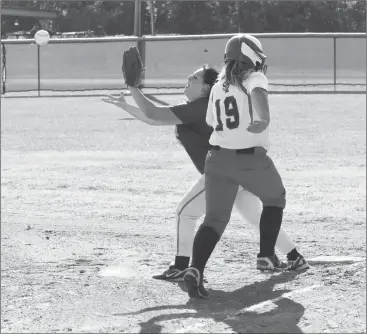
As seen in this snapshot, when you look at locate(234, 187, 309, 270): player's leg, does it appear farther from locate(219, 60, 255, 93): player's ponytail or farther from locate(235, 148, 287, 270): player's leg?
locate(219, 60, 255, 93): player's ponytail

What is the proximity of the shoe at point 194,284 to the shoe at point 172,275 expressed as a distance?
1.72 feet

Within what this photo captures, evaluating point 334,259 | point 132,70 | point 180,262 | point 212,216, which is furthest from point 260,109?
point 334,259

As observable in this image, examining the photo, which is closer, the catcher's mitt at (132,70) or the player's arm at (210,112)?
the player's arm at (210,112)

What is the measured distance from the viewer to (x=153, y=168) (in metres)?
11.9

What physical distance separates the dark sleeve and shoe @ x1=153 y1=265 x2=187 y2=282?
1.04 metres

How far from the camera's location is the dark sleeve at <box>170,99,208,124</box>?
18.9 ft

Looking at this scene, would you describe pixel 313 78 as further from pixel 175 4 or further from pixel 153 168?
pixel 153 168

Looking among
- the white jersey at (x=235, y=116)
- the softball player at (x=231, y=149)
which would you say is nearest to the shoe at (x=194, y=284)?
the softball player at (x=231, y=149)

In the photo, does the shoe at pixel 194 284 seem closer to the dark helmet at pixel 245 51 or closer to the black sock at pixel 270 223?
the black sock at pixel 270 223

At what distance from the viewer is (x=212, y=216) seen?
555 centimetres

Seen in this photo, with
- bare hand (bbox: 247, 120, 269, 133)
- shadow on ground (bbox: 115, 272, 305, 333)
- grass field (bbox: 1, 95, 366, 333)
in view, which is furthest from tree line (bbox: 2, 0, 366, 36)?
bare hand (bbox: 247, 120, 269, 133)

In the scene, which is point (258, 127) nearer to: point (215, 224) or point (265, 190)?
point (265, 190)

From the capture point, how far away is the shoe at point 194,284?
5496 mm

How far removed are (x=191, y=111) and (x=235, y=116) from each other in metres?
0.43
